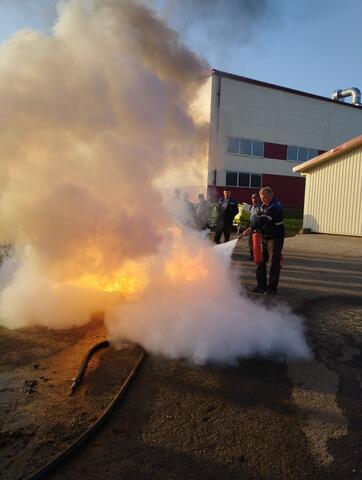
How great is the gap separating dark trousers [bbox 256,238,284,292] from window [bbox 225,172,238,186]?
1760 cm

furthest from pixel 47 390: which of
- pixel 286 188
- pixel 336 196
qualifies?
pixel 286 188

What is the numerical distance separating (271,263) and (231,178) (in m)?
18.1

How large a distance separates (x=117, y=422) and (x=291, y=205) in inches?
1013

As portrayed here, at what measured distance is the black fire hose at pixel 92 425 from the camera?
2446mm

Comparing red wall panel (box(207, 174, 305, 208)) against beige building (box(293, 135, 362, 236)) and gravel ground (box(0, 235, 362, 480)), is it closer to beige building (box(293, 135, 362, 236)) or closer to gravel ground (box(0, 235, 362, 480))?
beige building (box(293, 135, 362, 236))

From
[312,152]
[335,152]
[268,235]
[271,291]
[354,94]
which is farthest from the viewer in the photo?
[354,94]

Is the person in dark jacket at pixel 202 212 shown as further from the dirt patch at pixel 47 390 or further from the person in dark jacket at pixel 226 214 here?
the dirt patch at pixel 47 390

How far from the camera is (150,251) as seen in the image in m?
5.35

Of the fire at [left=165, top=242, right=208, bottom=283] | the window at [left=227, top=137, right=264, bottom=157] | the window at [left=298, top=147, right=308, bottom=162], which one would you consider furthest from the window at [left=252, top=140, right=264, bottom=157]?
the fire at [left=165, top=242, right=208, bottom=283]

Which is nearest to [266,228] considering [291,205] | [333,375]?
[333,375]

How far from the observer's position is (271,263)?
22.2ft

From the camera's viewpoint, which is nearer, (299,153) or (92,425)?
(92,425)

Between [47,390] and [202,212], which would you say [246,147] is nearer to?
[202,212]

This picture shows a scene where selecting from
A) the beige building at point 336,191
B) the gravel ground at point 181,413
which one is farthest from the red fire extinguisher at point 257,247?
the beige building at point 336,191
